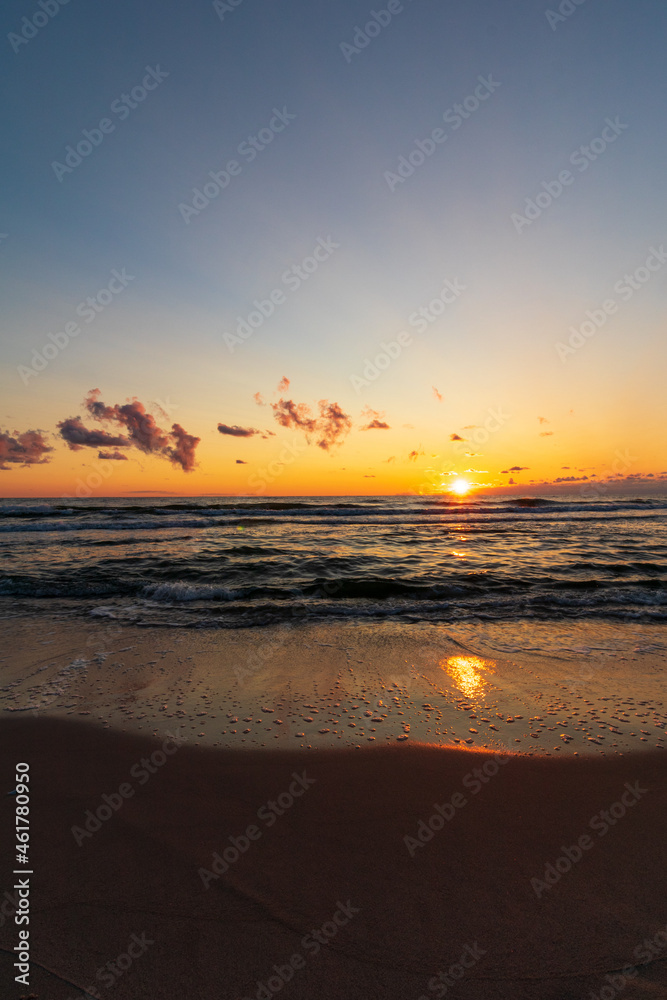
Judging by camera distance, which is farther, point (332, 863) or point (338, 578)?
point (338, 578)

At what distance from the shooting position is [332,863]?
2906mm

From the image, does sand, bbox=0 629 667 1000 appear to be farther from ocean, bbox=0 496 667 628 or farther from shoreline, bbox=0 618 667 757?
ocean, bbox=0 496 667 628

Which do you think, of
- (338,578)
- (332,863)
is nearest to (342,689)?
(332,863)

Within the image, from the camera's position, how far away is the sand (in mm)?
2225

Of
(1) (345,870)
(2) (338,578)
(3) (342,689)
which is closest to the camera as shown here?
(1) (345,870)

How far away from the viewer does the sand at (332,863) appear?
222 centimetres

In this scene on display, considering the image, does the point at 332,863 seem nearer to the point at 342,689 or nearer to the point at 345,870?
the point at 345,870

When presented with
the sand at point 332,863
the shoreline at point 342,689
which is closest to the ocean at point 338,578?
the shoreline at point 342,689

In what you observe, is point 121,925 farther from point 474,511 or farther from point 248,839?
point 474,511

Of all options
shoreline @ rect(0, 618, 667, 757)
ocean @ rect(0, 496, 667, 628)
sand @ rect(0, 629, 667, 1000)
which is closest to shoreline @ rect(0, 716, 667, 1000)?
sand @ rect(0, 629, 667, 1000)

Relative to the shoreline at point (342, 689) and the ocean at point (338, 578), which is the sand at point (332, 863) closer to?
the shoreline at point (342, 689)

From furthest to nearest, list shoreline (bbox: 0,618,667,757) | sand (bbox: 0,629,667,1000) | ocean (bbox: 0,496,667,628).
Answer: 1. ocean (bbox: 0,496,667,628)
2. shoreline (bbox: 0,618,667,757)
3. sand (bbox: 0,629,667,1000)

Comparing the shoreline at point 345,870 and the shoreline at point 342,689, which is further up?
the shoreline at point 345,870

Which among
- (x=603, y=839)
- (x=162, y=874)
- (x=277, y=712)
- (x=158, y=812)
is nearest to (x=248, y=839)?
(x=162, y=874)
